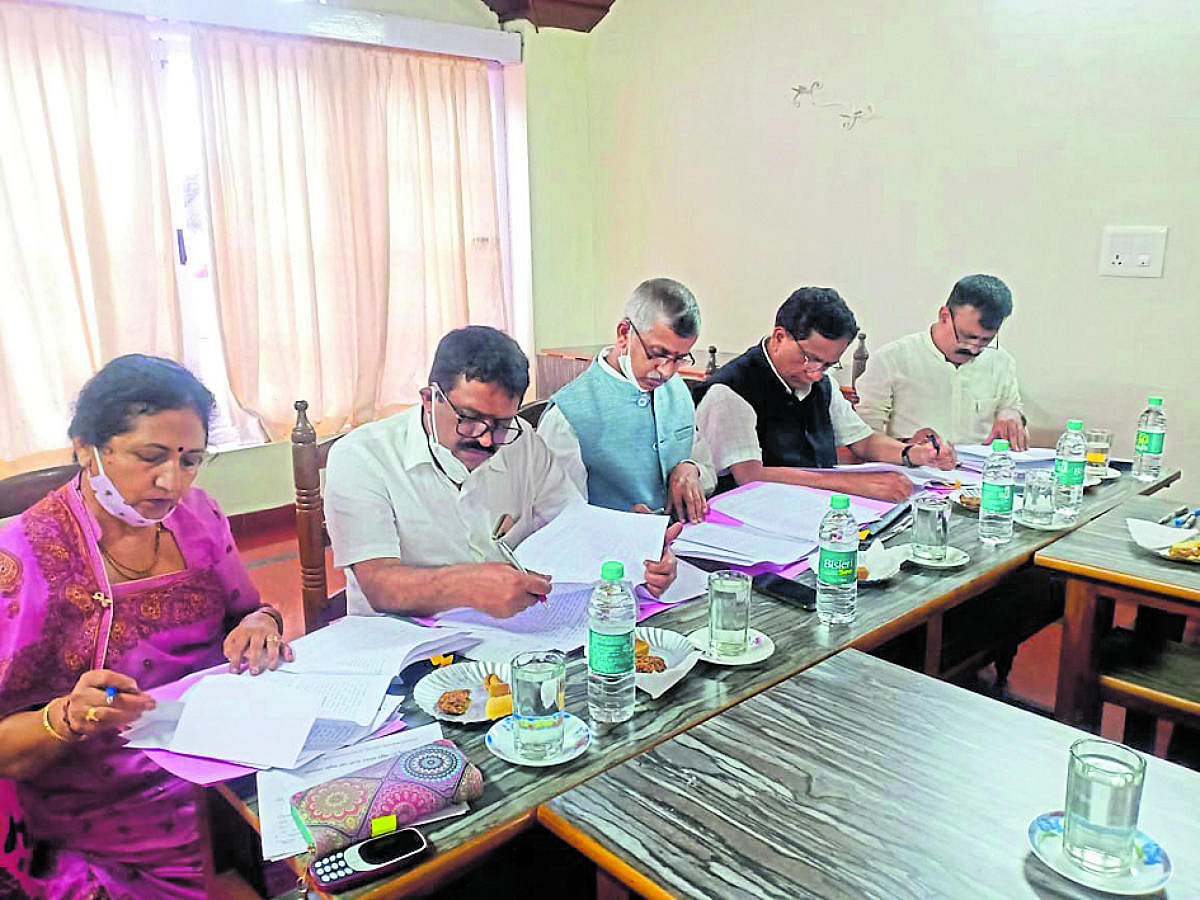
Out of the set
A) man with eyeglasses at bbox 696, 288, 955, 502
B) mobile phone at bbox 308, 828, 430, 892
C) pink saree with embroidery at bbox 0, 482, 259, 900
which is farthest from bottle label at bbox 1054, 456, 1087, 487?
pink saree with embroidery at bbox 0, 482, 259, 900

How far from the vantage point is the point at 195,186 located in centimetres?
369

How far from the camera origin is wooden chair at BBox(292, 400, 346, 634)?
1767 mm

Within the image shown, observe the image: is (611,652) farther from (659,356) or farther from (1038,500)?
(1038,500)

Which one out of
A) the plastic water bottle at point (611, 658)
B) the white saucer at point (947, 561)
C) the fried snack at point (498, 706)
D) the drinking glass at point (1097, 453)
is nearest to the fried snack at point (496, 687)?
the fried snack at point (498, 706)

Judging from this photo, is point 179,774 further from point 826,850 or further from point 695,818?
point 826,850

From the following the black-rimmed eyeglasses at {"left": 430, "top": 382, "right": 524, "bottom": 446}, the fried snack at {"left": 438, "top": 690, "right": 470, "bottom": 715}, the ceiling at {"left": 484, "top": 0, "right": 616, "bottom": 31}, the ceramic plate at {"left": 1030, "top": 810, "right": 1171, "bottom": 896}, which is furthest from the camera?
the ceiling at {"left": 484, "top": 0, "right": 616, "bottom": 31}

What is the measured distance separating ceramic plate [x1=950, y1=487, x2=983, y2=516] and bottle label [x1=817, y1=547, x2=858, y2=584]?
2.40 ft

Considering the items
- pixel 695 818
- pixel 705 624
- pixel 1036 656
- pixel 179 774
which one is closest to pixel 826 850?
pixel 695 818

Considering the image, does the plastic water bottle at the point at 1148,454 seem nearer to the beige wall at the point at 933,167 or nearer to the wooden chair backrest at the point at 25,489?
the beige wall at the point at 933,167

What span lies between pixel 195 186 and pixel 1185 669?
12.0 ft

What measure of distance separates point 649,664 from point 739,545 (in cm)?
52

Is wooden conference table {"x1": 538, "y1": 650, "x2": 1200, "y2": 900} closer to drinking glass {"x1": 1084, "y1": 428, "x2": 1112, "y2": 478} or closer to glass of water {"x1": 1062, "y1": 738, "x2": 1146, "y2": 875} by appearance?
glass of water {"x1": 1062, "y1": 738, "x2": 1146, "y2": 875}

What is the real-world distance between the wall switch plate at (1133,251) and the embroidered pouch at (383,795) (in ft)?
8.93

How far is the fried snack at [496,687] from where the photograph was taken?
1179mm
